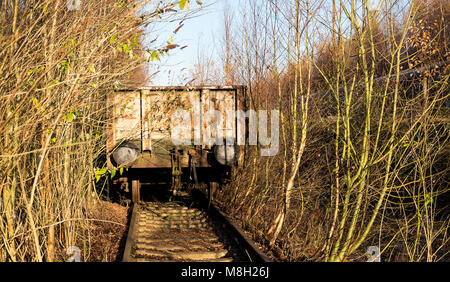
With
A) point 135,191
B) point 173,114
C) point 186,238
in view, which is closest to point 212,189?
point 135,191

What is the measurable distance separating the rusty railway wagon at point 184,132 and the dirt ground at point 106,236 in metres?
1.09

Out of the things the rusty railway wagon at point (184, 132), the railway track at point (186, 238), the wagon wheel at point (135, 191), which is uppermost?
the rusty railway wagon at point (184, 132)

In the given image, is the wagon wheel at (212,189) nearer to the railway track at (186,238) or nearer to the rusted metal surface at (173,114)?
the railway track at (186,238)

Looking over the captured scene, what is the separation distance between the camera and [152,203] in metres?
10.3

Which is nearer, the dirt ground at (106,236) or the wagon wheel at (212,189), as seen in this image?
the dirt ground at (106,236)

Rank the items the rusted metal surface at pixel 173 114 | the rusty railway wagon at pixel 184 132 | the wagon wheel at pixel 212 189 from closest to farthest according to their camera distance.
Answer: the rusty railway wagon at pixel 184 132 → the rusted metal surface at pixel 173 114 → the wagon wheel at pixel 212 189

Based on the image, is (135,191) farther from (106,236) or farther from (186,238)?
(186,238)

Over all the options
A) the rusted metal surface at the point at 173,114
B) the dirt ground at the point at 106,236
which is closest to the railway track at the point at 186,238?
the dirt ground at the point at 106,236

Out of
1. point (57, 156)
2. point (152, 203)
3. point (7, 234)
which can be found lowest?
point (152, 203)

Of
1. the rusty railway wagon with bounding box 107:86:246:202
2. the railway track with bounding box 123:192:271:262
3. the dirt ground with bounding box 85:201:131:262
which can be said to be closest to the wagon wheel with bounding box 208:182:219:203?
the rusty railway wagon with bounding box 107:86:246:202

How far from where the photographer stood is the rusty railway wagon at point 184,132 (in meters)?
8.82
